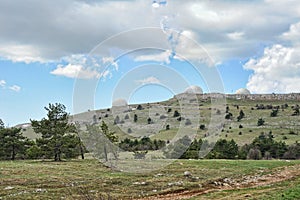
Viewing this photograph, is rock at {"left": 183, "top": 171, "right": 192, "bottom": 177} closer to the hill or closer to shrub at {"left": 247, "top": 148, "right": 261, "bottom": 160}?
the hill

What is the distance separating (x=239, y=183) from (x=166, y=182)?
16.3 ft

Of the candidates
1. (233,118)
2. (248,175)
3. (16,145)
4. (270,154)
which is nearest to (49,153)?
(16,145)

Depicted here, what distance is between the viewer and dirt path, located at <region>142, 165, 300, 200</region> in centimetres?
2575

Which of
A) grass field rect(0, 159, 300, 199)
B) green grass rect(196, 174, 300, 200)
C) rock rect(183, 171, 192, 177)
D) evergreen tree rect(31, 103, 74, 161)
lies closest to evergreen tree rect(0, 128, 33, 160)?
evergreen tree rect(31, 103, 74, 161)

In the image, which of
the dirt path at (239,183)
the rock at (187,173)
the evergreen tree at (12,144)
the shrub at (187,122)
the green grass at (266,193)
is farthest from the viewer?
the evergreen tree at (12,144)

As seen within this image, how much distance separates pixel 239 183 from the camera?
29.1 m

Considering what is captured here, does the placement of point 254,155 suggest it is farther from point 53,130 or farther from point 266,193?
point 266,193

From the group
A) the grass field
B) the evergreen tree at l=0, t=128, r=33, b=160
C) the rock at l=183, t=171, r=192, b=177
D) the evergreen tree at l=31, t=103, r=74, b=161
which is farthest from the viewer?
the evergreen tree at l=0, t=128, r=33, b=160

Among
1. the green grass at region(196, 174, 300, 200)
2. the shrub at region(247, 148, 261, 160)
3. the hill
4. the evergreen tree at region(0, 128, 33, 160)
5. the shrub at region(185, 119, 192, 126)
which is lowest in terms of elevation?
the green grass at region(196, 174, 300, 200)

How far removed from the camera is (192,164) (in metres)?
39.5

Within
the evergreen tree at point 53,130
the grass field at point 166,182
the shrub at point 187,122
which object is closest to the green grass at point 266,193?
the grass field at point 166,182

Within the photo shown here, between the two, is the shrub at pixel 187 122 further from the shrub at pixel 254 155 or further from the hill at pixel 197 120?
the shrub at pixel 254 155

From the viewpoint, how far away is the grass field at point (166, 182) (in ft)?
82.8

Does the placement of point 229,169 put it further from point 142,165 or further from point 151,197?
point 151,197
